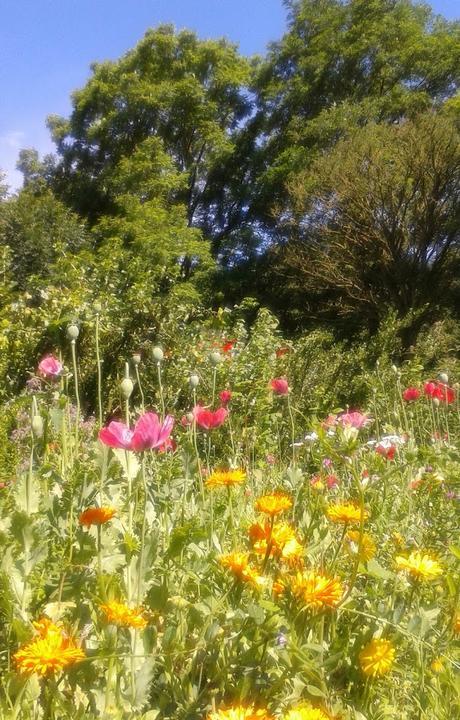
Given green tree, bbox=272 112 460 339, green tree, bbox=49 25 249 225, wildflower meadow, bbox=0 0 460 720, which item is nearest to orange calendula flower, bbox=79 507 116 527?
wildflower meadow, bbox=0 0 460 720

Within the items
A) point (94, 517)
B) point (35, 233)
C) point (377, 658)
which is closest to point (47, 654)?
point (94, 517)

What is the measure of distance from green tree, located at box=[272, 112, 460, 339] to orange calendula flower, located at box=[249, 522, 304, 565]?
25.4 feet

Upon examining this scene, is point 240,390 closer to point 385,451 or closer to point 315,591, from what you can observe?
point 385,451

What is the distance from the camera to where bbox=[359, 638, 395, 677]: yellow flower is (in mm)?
897

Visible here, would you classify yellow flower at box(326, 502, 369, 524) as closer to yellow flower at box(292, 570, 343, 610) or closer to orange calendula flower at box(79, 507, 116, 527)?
yellow flower at box(292, 570, 343, 610)

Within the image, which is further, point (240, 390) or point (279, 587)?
point (240, 390)

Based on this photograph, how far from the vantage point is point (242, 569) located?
0.93 meters

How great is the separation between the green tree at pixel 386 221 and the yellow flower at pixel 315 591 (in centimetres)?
784

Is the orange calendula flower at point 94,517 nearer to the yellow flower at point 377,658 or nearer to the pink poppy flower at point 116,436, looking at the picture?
the pink poppy flower at point 116,436

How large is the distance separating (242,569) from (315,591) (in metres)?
0.12

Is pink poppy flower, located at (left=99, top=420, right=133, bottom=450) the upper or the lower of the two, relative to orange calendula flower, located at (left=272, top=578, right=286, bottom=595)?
upper

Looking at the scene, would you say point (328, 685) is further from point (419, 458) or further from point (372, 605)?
point (419, 458)

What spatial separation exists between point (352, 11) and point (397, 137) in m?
5.45

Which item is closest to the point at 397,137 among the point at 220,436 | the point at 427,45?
the point at 427,45
